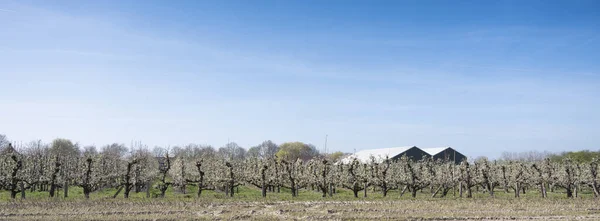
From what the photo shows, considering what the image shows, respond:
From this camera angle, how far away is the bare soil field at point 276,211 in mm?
18359

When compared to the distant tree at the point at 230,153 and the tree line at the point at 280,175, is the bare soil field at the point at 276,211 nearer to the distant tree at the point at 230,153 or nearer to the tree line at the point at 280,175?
the tree line at the point at 280,175

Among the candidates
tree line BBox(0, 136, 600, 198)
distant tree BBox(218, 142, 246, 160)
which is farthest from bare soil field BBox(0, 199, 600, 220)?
distant tree BBox(218, 142, 246, 160)

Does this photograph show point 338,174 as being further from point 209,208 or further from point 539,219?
point 539,219

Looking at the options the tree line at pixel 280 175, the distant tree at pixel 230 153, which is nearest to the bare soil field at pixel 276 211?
the tree line at pixel 280 175

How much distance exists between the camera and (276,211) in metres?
20.5

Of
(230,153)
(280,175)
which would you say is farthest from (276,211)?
(230,153)

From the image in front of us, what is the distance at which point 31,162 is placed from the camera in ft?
125

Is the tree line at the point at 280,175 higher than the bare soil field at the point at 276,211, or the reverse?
the tree line at the point at 280,175

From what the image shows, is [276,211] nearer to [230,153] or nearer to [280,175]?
[280,175]

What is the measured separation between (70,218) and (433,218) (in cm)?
1370

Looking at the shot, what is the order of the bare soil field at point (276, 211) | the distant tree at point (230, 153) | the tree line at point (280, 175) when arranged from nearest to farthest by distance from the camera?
the bare soil field at point (276, 211)
the tree line at point (280, 175)
the distant tree at point (230, 153)

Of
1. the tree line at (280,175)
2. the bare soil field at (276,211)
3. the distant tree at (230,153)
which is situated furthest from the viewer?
the distant tree at (230,153)

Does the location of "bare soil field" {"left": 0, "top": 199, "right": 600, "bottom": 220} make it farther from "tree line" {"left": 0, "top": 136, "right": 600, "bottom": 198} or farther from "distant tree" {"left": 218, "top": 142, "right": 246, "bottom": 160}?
"distant tree" {"left": 218, "top": 142, "right": 246, "bottom": 160}

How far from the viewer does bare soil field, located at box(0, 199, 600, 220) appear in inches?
723
